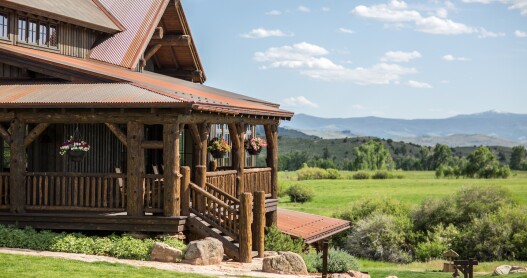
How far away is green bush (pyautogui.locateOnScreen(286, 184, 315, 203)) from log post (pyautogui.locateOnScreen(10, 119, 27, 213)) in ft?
157

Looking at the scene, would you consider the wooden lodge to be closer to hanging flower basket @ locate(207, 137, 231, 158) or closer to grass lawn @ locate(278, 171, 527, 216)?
hanging flower basket @ locate(207, 137, 231, 158)

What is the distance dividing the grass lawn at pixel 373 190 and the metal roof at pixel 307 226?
25.3 m

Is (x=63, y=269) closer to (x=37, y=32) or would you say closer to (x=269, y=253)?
(x=269, y=253)

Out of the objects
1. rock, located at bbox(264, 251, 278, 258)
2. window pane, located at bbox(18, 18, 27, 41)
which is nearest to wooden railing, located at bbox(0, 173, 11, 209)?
window pane, located at bbox(18, 18, 27, 41)

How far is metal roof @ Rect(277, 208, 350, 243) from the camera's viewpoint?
27858mm

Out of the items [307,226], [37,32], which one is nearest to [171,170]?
[37,32]

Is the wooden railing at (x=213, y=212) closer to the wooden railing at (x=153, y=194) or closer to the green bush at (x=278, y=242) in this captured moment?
the wooden railing at (x=153, y=194)

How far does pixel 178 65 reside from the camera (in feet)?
109

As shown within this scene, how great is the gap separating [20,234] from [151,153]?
23.9 feet

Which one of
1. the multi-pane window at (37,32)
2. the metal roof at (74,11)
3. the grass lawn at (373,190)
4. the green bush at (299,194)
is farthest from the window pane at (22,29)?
the green bush at (299,194)

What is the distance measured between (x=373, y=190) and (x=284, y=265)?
61.0 metres

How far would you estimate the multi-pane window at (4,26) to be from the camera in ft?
79.3

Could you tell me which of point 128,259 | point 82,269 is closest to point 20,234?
point 128,259

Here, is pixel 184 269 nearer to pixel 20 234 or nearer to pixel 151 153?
pixel 20 234
